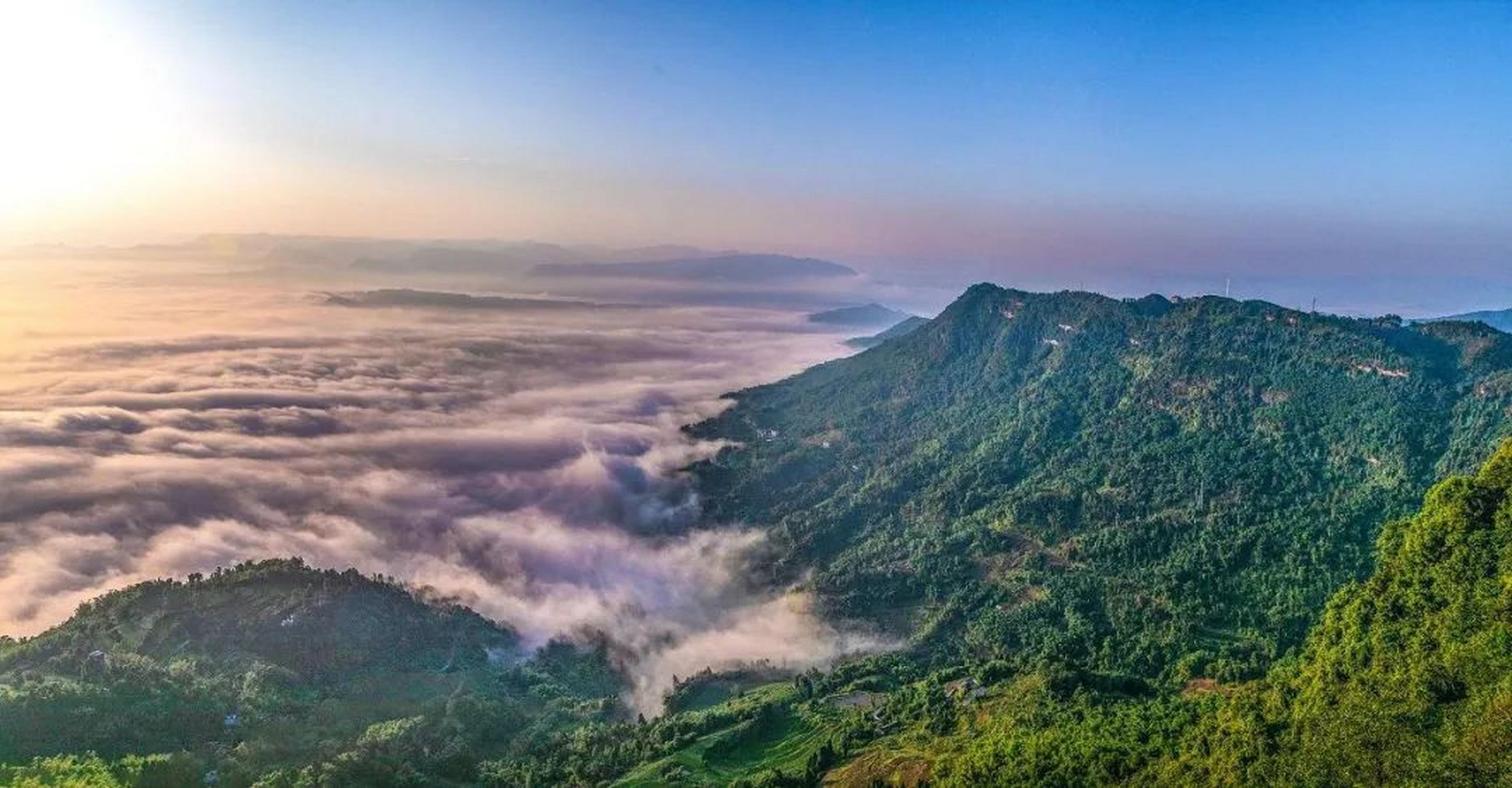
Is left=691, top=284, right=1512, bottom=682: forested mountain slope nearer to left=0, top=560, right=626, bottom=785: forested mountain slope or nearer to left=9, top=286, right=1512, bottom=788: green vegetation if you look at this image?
left=9, top=286, right=1512, bottom=788: green vegetation

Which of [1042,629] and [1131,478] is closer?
[1042,629]

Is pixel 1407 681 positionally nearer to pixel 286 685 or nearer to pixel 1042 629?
pixel 1042 629

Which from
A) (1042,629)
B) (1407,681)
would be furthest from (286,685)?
(1407,681)

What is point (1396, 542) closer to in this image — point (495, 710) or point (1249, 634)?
point (1249, 634)

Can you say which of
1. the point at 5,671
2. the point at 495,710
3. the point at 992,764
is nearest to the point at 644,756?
the point at 495,710

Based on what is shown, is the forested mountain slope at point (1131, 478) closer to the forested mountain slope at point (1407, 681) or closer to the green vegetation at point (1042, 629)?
the green vegetation at point (1042, 629)

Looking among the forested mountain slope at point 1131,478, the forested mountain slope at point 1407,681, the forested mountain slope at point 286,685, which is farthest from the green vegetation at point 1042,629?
the forested mountain slope at point 1131,478

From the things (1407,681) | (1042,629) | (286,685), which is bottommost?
(286,685)
